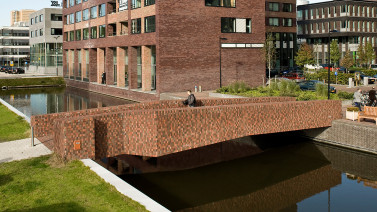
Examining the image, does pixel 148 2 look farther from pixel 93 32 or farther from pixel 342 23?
pixel 342 23

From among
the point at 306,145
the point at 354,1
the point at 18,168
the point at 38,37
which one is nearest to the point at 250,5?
the point at 306,145

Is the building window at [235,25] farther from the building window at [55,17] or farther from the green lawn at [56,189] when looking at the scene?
the building window at [55,17]

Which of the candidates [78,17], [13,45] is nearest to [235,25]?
[78,17]

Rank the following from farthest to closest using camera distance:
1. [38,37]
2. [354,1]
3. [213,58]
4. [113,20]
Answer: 1. [38,37]
2. [354,1]
3. [113,20]
4. [213,58]

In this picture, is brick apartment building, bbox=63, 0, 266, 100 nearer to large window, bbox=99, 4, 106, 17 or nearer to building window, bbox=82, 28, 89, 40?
large window, bbox=99, 4, 106, 17

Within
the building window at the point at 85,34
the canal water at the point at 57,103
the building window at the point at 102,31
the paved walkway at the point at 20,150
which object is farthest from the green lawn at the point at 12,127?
the building window at the point at 85,34

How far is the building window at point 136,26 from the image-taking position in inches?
1591

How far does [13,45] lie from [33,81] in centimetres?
8358

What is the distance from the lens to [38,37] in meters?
85.2

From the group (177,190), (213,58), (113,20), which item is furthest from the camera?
(113,20)

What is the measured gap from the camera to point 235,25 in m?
40.8

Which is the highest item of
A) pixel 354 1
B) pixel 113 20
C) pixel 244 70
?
pixel 354 1

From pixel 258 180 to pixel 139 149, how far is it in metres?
5.07

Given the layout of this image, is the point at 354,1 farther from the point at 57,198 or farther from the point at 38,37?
the point at 57,198
